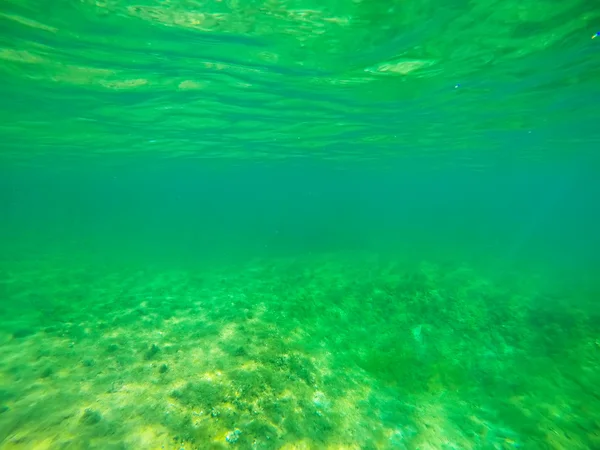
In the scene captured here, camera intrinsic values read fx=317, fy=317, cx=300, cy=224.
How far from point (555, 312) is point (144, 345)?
15845 millimetres

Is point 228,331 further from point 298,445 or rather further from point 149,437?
point 298,445

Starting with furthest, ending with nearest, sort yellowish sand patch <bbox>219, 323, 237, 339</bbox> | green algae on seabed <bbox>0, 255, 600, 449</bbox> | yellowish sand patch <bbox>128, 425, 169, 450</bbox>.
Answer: yellowish sand patch <bbox>219, 323, 237, 339</bbox>
green algae on seabed <bbox>0, 255, 600, 449</bbox>
yellowish sand patch <bbox>128, 425, 169, 450</bbox>

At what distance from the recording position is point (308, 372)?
8.47 meters

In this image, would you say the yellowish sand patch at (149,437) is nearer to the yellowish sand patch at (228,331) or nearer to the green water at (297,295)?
the green water at (297,295)

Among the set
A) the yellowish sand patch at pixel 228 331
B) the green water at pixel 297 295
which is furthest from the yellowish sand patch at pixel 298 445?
the yellowish sand patch at pixel 228 331

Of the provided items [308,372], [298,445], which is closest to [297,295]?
[308,372]

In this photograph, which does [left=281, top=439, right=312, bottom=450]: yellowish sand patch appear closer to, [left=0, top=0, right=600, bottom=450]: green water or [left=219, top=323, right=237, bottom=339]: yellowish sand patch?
[left=0, top=0, right=600, bottom=450]: green water

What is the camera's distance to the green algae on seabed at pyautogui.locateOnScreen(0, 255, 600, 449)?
6508mm

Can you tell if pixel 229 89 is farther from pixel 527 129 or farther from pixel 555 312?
pixel 527 129

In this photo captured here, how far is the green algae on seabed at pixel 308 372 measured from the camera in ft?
21.4

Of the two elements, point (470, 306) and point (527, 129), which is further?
point (527, 129)

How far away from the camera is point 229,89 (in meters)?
16.2

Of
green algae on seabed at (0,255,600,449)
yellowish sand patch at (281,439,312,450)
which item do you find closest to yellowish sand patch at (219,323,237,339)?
green algae on seabed at (0,255,600,449)

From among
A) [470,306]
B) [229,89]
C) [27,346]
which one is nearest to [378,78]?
[229,89]
